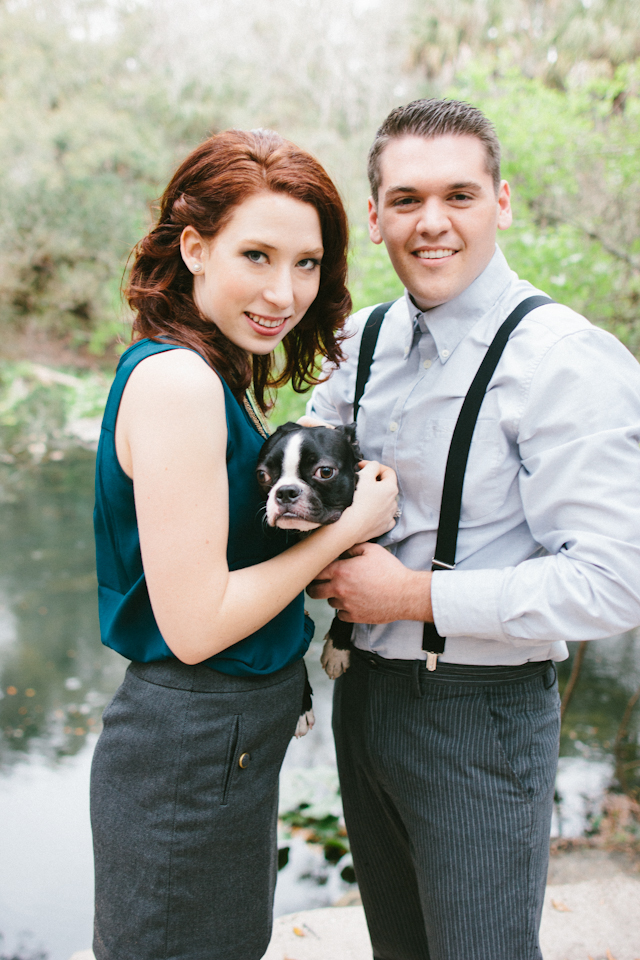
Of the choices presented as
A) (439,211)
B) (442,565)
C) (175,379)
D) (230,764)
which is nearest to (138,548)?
(175,379)

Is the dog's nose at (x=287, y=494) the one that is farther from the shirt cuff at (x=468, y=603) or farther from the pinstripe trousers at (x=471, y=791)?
the pinstripe trousers at (x=471, y=791)

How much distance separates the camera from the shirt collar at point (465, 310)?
1.89 metres

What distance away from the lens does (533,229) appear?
4609 mm

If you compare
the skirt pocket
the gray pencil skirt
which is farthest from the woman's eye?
the skirt pocket

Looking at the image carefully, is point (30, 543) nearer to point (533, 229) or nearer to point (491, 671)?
point (533, 229)

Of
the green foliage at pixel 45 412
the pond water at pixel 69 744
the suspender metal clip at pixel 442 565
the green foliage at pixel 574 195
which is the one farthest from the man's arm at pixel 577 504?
the green foliage at pixel 45 412

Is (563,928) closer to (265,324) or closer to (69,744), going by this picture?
(265,324)

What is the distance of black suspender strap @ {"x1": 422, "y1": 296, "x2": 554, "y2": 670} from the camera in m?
1.74

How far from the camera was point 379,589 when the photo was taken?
1.79 metres

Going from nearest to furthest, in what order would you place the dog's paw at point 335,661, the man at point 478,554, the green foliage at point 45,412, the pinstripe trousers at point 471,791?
1. the man at point 478,554
2. the pinstripe trousers at point 471,791
3. the dog's paw at point 335,661
4. the green foliage at point 45,412

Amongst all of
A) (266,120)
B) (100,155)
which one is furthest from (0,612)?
(266,120)

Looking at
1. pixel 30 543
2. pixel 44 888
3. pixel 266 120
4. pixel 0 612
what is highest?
pixel 266 120

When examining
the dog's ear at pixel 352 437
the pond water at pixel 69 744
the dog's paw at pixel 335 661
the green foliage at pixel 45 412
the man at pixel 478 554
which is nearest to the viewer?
the man at pixel 478 554

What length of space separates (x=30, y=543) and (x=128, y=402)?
7.26m
